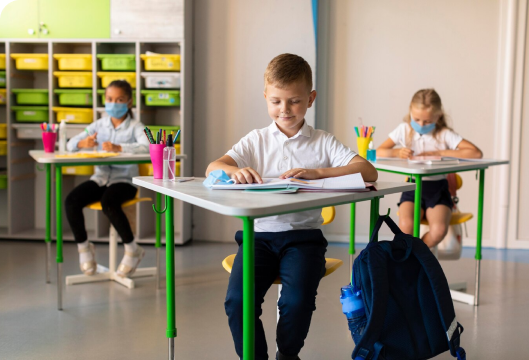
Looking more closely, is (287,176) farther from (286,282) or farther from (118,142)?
(118,142)

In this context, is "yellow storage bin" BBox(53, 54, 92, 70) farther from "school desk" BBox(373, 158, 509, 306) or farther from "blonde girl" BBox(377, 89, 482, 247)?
"school desk" BBox(373, 158, 509, 306)

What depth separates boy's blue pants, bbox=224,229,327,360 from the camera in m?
1.78

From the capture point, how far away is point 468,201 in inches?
173

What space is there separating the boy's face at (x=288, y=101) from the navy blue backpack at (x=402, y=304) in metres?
0.46

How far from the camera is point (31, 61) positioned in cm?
426

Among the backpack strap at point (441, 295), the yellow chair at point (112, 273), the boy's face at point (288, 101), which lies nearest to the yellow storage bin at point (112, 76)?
the yellow chair at point (112, 273)

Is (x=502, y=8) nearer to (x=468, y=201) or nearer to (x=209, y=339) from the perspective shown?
(x=468, y=201)

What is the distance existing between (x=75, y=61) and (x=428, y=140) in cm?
251

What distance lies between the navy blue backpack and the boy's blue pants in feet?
0.49

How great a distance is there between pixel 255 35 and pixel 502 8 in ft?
5.74

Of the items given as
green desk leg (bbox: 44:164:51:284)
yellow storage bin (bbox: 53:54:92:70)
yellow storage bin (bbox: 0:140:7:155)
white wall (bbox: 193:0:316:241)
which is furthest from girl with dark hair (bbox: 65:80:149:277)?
yellow storage bin (bbox: 0:140:7:155)

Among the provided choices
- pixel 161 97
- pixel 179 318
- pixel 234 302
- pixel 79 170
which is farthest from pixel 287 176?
pixel 79 170

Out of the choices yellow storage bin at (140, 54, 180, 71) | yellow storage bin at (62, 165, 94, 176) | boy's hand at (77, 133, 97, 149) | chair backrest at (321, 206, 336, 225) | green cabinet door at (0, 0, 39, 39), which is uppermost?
green cabinet door at (0, 0, 39, 39)

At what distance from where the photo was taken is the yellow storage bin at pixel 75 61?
13.8 feet
